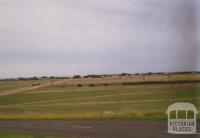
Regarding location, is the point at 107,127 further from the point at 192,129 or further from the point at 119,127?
the point at 192,129

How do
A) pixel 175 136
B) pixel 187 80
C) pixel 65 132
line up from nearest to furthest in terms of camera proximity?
1. pixel 175 136
2. pixel 65 132
3. pixel 187 80

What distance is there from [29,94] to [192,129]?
4497 cm

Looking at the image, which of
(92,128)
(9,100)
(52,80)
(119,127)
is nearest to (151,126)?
(119,127)

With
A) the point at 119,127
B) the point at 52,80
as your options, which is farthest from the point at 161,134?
the point at 52,80

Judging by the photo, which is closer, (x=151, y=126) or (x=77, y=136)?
(x=77, y=136)

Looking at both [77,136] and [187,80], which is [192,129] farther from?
[187,80]

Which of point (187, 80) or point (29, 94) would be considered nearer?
point (29, 94)

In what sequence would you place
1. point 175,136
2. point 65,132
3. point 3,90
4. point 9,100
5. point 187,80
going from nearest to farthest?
1. point 175,136
2. point 65,132
3. point 9,100
4. point 3,90
5. point 187,80

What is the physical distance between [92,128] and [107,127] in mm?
739

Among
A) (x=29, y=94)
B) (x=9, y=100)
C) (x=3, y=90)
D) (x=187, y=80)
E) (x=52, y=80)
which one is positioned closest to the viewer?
(x=9, y=100)

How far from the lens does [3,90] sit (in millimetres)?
55812

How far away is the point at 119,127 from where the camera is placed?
62.6ft

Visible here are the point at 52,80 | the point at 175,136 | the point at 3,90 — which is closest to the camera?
the point at 175,136

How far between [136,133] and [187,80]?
49743 millimetres
